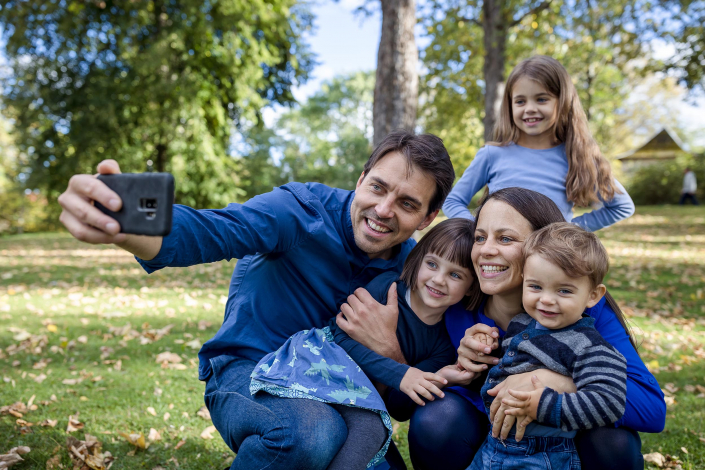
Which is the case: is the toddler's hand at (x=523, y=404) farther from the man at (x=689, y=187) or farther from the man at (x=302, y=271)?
the man at (x=689, y=187)

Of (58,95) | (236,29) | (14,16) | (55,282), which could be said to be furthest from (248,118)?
(55,282)

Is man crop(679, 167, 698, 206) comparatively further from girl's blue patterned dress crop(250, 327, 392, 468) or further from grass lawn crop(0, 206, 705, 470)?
girl's blue patterned dress crop(250, 327, 392, 468)

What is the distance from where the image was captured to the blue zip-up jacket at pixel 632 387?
2.06 m

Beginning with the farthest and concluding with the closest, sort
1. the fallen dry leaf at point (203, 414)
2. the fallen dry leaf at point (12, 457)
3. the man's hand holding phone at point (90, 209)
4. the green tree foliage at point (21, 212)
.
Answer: the green tree foliage at point (21, 212) → the fallen dry leaf at point (203, 414) → the fallen dry leaf at point (12, 457) → the man's hand holding phone at point (90, 209)

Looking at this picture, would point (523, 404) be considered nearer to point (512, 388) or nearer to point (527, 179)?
point (512, 388)

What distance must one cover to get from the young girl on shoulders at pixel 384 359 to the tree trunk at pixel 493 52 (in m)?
10.9

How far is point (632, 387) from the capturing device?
208cm

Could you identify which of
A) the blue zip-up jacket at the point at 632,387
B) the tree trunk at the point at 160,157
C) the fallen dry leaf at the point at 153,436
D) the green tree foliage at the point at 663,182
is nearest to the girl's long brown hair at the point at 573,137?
the blue zip-up jacket at the point at 632,387

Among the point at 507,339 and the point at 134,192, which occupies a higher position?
the point at 134,192

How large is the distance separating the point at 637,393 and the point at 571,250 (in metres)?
0.62

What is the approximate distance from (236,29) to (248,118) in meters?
3.29

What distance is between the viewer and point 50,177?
18.7 m

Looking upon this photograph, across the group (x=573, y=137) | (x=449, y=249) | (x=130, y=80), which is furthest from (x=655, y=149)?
(x=449, y=249)

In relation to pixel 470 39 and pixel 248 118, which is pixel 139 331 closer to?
pixel 470 39
